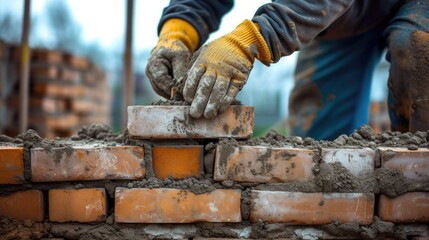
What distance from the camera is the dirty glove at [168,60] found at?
225cm

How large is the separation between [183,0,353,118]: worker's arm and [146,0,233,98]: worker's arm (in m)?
0.46

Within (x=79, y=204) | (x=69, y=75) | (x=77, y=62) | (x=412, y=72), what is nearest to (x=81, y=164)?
(x=79, y=204)

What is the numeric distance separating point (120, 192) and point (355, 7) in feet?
4.45

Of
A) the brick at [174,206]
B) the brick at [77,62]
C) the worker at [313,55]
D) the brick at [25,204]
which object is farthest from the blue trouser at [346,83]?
the brick at [77,62]

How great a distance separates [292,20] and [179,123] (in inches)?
23.3

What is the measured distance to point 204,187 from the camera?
5.43 feet

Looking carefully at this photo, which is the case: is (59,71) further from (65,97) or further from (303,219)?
(303,219)

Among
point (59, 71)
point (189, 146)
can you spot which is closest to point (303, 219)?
point (189, 146)

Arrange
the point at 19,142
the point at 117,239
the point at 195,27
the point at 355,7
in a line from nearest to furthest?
the point at 117,239 < the point at 19,142 < the point at 355,7 < the point at 195,27

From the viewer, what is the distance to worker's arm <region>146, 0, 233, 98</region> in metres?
2.27

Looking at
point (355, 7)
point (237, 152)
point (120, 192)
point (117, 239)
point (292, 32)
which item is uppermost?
point (355, 7)

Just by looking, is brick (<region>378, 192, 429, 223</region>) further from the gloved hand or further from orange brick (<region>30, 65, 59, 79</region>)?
orange brick (<region>30, 65, 59, 79</region>)

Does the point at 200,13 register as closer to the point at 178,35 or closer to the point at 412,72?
the point at 178,35

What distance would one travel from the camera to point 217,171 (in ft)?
5.47
